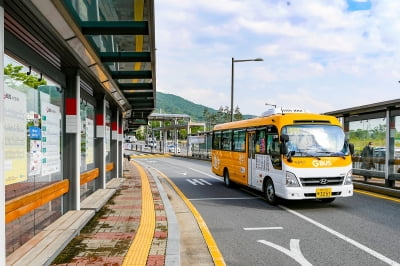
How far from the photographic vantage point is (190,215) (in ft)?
29.2

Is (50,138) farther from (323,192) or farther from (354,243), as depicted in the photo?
(323,192)

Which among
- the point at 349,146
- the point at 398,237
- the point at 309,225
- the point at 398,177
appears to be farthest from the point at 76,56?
the point at 398,177

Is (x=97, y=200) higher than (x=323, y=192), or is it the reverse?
(x=323, y=192)

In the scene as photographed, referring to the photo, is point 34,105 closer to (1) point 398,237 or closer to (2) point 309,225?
(2) point 309,225

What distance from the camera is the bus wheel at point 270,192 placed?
10.2 metres

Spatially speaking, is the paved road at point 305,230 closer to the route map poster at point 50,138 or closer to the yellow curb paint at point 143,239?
the yellow curb paint at point 143,239

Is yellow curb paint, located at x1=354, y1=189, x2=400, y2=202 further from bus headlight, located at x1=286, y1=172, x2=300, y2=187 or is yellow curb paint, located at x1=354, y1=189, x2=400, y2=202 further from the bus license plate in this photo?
bus headlight, located at x1=286, y1=172, x2=300, y2=187

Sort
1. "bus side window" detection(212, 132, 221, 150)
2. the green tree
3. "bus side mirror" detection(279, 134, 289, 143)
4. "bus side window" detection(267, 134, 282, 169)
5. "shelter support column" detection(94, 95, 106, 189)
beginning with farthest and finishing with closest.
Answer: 1. "bus side window" detection(212, 132, 221, 150)
2. "shelter support column" detection(94, 95, 106, 189)
3. "bus side window" detection(267, 134, 282, 169)
4. "bus side mirror" detection(279, 134, 289, 143)
5. the green tree

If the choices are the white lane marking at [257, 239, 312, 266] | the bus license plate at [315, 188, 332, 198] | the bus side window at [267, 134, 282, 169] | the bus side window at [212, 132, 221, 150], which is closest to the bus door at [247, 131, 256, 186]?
the bus side window at [267, 134, 282, 169]

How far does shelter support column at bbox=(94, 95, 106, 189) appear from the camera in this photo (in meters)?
11.6

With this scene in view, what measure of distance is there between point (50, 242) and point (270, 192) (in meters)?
6.42

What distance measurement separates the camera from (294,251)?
589cm

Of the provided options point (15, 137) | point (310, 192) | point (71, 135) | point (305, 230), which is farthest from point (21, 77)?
point (310, 192)

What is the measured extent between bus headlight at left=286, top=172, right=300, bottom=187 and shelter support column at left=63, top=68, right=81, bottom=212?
Result: 16.0 feet
